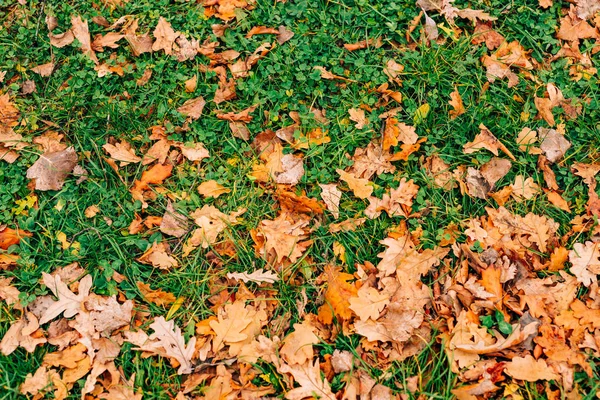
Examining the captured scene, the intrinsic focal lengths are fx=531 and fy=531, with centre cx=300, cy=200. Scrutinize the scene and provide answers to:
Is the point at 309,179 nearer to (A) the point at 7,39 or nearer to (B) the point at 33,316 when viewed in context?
(B) the point at 33,316

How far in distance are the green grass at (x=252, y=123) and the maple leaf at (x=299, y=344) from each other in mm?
86

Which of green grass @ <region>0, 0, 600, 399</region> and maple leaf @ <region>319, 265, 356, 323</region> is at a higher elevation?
green grass @ <region>0, 0, 600, 399</region>

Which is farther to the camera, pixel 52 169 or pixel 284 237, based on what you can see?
pixel 52 169

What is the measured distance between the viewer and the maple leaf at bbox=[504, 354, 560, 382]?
250 centimetres

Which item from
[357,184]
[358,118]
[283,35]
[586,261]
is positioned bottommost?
[586,261]

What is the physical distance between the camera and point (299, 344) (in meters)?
2.64

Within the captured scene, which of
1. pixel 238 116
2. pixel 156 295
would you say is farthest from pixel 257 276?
pixel 238 116

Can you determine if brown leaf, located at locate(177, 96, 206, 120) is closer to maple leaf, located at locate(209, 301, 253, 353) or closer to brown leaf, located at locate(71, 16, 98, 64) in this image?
brown leaf, located at locate(71, 16, 98, 64)

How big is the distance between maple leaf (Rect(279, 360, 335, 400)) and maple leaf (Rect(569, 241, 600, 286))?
1425mm

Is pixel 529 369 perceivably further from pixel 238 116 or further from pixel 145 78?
pixel 145 78

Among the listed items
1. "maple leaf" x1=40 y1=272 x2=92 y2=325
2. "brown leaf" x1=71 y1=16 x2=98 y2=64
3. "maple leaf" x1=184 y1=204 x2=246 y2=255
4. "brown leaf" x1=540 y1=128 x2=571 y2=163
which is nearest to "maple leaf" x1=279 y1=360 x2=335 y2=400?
"maple leaf" x1=184 y1=204 x2=246 y2=255

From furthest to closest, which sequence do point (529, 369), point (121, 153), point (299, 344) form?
point (121, 153)
point (299, 344)
point (529, 369)

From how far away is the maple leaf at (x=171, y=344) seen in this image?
8.57 ft

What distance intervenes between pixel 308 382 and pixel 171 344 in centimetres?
71
